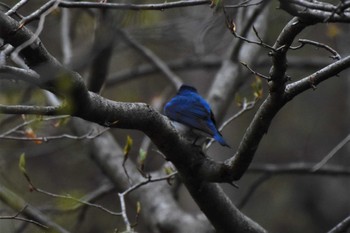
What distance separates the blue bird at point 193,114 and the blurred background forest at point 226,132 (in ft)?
2.71

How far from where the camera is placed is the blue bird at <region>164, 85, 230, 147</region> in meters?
4.86

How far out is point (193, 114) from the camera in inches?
206

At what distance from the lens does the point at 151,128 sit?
11.6 ft

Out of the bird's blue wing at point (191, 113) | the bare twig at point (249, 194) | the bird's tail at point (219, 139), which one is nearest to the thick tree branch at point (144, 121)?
the bird's tail at point (219, 139)

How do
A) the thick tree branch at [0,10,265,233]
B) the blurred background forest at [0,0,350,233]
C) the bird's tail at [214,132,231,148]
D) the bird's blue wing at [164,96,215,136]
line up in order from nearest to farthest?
the thick tree branch at [0,10,265,233] < the bird's tail at [214,132,231,148] < the bird's blue wing at [164,96,215,136] < the blurred background forest at [0,0,350,233]

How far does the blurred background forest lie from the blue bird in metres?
0.83

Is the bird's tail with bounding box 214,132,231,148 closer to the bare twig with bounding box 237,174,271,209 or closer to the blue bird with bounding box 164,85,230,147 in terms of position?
the blue bird with bounding box 164,85,230,147

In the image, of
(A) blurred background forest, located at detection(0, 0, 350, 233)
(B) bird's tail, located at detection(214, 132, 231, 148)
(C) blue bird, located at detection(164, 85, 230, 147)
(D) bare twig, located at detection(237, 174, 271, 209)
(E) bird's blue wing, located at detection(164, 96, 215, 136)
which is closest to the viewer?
(B) bird's tail, located at detection(214, 132, 231, 148)

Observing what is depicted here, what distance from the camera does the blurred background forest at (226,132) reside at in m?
7.01

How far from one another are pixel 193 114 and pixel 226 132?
3.88 meters

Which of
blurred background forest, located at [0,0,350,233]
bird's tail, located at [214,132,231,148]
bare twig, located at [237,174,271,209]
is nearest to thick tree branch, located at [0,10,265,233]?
bird's tail, located at [214,132,231,148]

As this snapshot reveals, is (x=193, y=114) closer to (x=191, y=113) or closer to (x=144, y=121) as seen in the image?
(x=191, y=113)

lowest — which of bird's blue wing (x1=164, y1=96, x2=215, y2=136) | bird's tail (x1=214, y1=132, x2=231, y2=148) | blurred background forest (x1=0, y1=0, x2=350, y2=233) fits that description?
blurred background forest (x1=0, y1=0, x2=350, y2=233)

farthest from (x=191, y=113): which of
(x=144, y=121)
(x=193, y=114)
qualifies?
(x=144, y=121)
